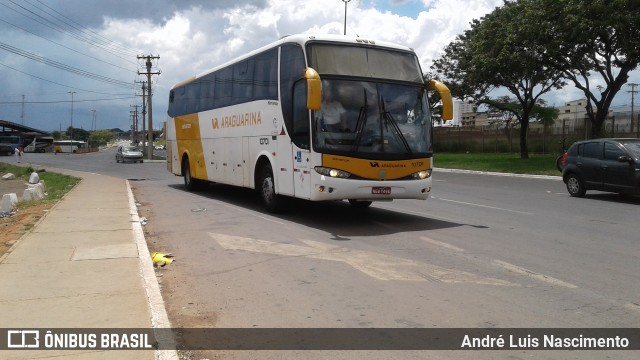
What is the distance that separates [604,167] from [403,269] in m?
10.8

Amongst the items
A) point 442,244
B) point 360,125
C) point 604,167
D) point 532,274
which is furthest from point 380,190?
point 604,167

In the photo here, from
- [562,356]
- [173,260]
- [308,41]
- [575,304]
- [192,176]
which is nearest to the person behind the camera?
[562,356]

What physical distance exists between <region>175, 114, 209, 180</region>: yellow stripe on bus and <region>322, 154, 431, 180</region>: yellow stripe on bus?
26.5 feet

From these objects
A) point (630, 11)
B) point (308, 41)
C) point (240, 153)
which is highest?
point (630, 11)

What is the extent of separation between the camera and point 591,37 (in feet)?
81.9

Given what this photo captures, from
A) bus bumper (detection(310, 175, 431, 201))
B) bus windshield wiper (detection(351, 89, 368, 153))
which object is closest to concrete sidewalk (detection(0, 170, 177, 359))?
bus bumper (detection(310, 175, 431, 201))

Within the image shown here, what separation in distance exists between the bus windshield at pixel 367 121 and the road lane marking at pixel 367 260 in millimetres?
2109

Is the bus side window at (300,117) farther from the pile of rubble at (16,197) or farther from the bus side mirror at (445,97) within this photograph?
the pile of rubble at (16,197)

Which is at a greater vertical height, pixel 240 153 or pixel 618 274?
pixel 240 153

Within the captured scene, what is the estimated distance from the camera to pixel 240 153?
47.9 ft

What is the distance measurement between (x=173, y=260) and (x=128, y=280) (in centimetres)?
164

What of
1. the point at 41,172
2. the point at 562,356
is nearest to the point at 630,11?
the point at 562,356

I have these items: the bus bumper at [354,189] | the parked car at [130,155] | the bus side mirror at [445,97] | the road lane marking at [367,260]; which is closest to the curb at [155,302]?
the road lane marking at [367,260]

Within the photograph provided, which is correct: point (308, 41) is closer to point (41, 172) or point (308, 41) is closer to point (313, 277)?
point (313, 277)
